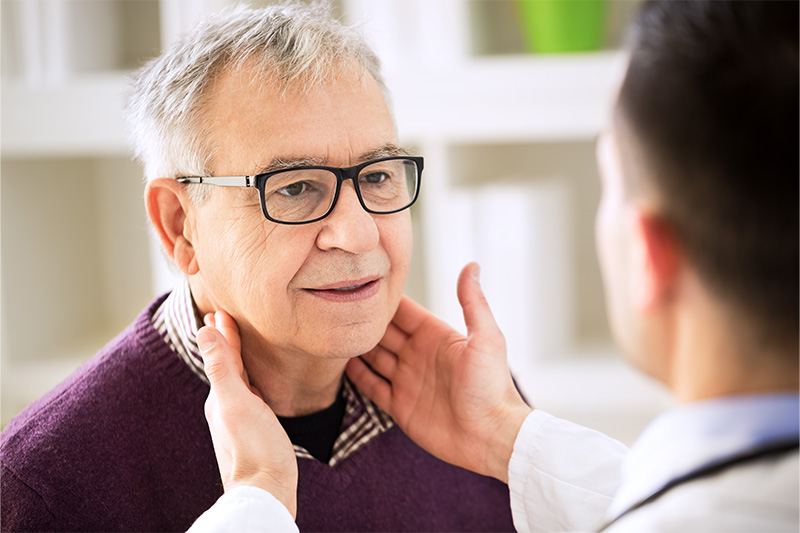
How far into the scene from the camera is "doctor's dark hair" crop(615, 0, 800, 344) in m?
0.65

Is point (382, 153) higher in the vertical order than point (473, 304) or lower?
higher

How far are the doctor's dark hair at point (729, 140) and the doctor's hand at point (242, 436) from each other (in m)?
0.59

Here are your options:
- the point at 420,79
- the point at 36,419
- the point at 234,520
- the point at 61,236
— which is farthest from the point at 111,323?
the point at 234,520

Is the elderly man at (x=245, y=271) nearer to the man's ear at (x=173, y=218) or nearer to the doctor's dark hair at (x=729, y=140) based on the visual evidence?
the man's ear at (x=173, y=218)

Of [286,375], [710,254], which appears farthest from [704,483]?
[286,375]

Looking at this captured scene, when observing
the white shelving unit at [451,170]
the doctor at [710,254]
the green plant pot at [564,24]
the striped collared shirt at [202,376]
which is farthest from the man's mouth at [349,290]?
the green plant pot at [564,24]

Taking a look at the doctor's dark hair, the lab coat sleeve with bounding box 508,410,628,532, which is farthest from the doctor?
the lab coat sleeve with bounding box 508,410,628,532

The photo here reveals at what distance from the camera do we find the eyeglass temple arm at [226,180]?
1.12m

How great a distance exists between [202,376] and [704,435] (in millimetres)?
748

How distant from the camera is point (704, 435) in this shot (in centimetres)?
74

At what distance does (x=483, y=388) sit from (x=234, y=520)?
1.59 feet

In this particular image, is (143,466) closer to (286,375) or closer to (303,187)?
(286,375)

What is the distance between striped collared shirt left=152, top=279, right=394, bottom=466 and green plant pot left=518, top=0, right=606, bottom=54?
1.14m

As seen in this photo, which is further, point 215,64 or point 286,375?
point 286,375
